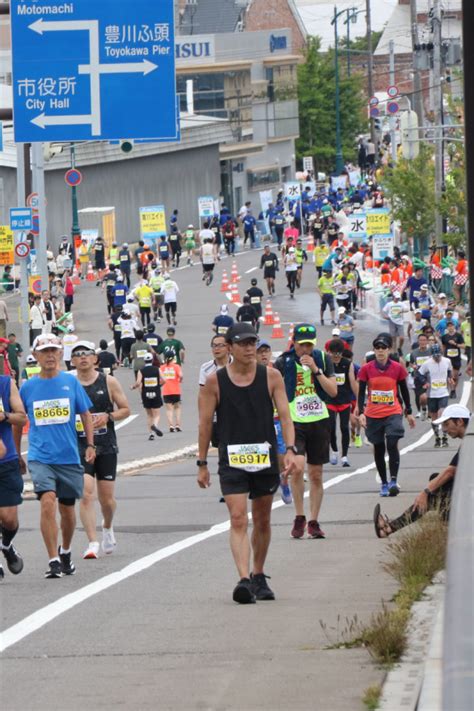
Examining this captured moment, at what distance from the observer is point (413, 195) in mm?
54062

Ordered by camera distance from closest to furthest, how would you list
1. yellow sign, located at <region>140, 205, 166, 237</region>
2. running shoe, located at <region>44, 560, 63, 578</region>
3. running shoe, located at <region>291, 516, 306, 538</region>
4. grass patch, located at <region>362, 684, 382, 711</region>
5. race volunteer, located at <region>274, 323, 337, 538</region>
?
grass patch, located at <region>362, 684, 382, 711</region> < running shoe, located at <region>44, 560, 63, 578</region> < race volunteer, located at <region>274, 323, 337, 538</region> < running shoe, located at <region>291, 516, 306, 538</region> < yellow sign, located at <region>140, 205, 166, 237</region>

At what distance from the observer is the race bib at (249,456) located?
10.2m

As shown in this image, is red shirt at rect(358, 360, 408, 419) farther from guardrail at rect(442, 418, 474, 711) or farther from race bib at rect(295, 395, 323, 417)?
guardrail at rect(442, 418, 474, 711)

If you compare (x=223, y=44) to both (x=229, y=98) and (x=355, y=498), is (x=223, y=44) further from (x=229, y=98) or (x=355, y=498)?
(x=355, y=498)

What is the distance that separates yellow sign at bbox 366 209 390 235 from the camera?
49.5m

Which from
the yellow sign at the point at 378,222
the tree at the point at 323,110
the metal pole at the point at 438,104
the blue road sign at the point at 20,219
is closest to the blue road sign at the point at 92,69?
the blue road sign at the point at 20,219

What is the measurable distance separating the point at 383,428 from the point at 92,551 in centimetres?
531

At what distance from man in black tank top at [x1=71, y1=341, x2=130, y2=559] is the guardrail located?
677 cm

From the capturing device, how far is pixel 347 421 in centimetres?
2225

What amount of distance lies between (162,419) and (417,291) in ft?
38.8

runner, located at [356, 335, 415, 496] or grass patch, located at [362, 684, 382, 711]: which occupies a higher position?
runner, located at [356, 335, 415, 496]

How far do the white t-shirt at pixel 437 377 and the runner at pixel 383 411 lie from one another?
8.54m

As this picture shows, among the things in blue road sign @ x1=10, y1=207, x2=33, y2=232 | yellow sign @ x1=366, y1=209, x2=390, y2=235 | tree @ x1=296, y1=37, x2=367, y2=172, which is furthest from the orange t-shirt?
tree @ x1=296, y1=37, x2=367, y2=172

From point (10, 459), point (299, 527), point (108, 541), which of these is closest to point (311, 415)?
point (299, 527)
